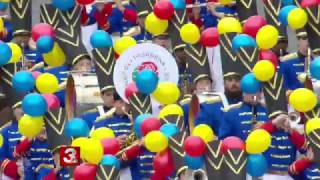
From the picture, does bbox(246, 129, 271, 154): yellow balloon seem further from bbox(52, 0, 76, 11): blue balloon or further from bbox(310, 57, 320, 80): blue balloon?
bbox(52, 0, 76, 11): blue balloon

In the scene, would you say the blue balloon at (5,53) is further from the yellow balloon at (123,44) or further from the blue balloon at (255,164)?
the blue balloon at (255,164)

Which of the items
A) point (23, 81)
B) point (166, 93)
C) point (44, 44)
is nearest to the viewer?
point (166, 93)

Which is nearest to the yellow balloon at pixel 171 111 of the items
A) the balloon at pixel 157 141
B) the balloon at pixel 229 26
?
the balloon at pixel 157 141

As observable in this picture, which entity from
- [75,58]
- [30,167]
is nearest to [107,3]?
[75,58]

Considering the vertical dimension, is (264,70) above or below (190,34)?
below

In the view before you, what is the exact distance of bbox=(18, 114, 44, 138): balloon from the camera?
668 inches

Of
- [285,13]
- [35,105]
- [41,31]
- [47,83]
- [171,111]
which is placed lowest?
[171,111]

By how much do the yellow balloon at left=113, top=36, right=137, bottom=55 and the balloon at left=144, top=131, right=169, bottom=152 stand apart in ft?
7.47

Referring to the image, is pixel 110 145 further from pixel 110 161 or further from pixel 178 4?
pixel 178 4

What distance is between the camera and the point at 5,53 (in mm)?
18109

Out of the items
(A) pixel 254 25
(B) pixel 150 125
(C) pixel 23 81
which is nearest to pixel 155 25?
(A) pixel 254 25

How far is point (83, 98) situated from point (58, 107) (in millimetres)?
1392

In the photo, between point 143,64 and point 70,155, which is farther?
point 143,64

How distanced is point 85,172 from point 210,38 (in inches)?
130
